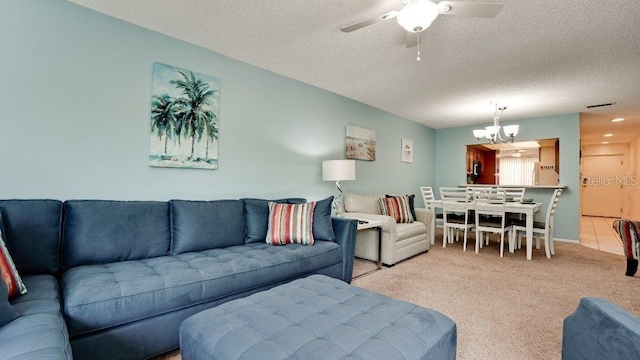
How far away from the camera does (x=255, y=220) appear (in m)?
2.68

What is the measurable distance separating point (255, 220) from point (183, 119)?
1.16 metres

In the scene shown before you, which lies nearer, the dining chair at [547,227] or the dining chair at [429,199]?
the dining chair at [547,227]

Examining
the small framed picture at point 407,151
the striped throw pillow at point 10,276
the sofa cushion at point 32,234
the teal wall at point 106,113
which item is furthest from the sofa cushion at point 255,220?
the small framed picture at point 407,151

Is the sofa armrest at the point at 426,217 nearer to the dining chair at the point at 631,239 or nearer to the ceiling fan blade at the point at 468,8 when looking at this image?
the dining chair at the point at 631,239

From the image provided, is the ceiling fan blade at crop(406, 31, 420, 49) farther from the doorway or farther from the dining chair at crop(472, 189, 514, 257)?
the doorway

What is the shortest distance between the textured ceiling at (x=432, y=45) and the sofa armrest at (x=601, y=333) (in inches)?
81.9

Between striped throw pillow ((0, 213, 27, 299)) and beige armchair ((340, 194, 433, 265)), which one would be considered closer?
striped throw pillow ((0, 213, 27, 299))

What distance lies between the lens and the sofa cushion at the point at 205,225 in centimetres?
224

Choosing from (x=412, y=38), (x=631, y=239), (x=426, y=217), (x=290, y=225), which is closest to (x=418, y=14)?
(x=412, y=38)

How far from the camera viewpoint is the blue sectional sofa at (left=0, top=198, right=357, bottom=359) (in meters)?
1.34

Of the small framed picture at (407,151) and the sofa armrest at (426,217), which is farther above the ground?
the small framed picture at (407,151)

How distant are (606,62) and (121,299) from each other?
4735 mm

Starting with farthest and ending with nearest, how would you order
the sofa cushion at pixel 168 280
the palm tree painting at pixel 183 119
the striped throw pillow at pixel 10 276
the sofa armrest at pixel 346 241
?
the sofa armrest at pixel 346 241 < the palm tree painting at pixel 183 119 < the sofa cushion at pixel 168 280 < the striped throw pillow at pixel 10 276

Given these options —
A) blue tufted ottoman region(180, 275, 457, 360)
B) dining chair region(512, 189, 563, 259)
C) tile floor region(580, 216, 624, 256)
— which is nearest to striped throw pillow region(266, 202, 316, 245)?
blue tufted ottoman region(180, 275, 457, 360)
